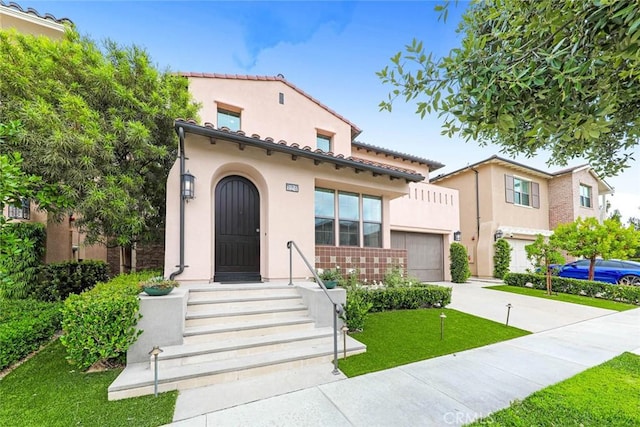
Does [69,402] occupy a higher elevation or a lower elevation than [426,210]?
lower

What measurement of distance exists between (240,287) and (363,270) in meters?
4.07

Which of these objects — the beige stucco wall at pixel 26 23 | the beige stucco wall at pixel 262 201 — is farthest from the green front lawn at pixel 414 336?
the beige stucco wall at pixel 26 23

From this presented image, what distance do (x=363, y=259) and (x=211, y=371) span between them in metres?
5.50

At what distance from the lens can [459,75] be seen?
106 inches

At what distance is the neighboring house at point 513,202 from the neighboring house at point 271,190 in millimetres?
9215

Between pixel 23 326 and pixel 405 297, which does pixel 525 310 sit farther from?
pixel 23 326

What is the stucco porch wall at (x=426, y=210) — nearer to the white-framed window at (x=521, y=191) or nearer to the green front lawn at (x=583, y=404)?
the white-framed window at (x=521, y=191)

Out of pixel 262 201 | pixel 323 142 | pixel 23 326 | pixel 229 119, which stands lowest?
pixel 23 326

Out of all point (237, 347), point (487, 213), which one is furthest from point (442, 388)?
point (487, 213)

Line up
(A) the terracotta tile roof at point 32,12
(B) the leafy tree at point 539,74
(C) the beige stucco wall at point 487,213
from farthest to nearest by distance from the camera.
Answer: (C) the beige stucco wall at point 487,213
(A) the terracotta tile roof at point 32,12
(B) the leafy tree at point 539,74

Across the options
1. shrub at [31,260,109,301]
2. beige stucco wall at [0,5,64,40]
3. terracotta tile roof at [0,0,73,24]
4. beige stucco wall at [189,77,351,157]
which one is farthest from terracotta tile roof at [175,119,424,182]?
beige stucco wall at [0,5,64,40]

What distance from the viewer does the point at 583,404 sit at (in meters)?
3.11

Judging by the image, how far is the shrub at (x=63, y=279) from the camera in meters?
6.24

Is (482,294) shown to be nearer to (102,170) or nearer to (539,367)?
(539,367)
